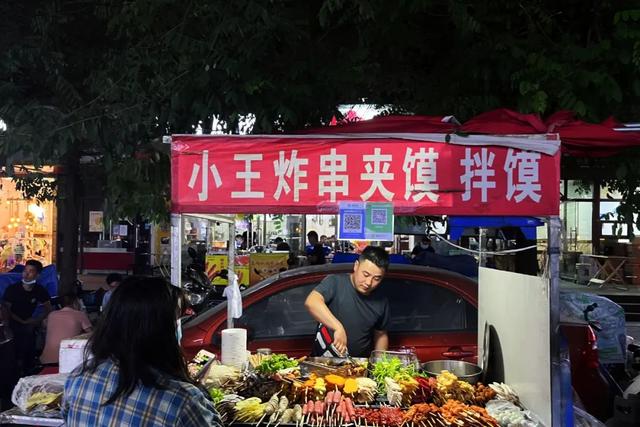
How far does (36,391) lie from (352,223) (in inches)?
85.6

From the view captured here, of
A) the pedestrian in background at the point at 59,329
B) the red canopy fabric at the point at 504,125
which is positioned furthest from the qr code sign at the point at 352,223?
the pedestrian in background at the point at 59,329

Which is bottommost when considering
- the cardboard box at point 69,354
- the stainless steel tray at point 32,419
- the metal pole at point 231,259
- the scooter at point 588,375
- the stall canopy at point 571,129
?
the scooter at point 588,375

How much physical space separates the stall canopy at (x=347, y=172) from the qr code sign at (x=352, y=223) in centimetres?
10

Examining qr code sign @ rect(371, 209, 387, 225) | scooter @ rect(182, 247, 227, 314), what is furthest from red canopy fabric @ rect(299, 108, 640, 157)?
scooter @ rect(182, 247, 227, 314)

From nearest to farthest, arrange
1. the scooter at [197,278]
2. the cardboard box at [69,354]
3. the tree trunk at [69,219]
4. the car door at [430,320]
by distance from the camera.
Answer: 1. the cardboard box at [69,354]
2. the car door at [430,320]
3. the tree trunk at [69,219]
4. the scooter at [197,278]

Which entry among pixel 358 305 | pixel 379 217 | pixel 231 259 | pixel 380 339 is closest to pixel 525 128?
pixel 379 217

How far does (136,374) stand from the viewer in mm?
1988

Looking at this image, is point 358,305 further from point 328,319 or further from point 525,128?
point 525,128

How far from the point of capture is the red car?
5477mm

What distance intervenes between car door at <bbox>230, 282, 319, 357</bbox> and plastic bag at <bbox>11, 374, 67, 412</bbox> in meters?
2.21

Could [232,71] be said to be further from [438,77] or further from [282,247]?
[282,247]

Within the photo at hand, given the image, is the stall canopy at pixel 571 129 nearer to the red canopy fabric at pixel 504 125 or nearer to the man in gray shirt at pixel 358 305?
the red canopy fabric at pixel 504 125

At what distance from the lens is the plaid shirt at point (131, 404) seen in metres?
1.98

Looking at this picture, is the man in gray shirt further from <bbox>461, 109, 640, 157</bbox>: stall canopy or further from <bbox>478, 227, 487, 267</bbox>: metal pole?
<bbox>461, 109, 640, 157</bbox>: stall canopy
